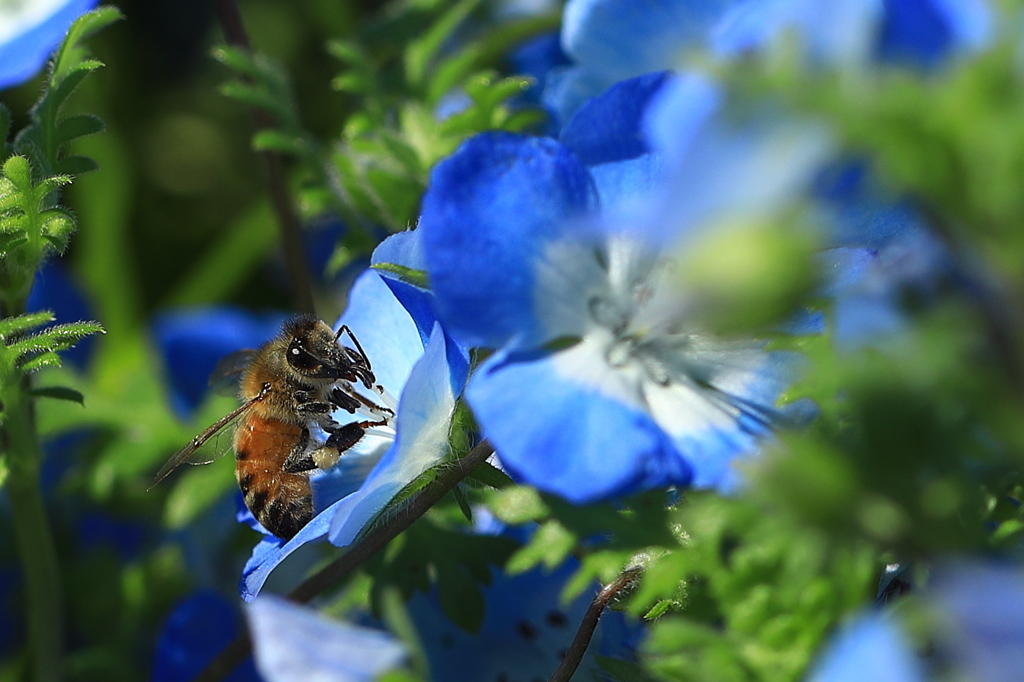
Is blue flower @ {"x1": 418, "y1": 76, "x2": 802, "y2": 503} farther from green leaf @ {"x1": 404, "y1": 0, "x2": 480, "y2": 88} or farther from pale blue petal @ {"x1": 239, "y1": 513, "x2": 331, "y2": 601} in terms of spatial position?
green leaf @ {"x1": 404, "y1": 0, "x2": 480, "y2": 88}

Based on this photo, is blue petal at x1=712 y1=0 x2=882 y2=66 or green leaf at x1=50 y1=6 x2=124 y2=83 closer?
blue petal at x1=712 y1=0 x2=882 y2=66

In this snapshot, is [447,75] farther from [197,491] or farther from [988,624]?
[988,624]

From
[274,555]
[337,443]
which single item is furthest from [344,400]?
[274,555]

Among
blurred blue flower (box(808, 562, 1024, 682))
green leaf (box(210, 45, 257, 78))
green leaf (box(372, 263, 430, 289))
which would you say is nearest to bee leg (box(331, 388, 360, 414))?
green leaf (box(372, 263, 430, 289))

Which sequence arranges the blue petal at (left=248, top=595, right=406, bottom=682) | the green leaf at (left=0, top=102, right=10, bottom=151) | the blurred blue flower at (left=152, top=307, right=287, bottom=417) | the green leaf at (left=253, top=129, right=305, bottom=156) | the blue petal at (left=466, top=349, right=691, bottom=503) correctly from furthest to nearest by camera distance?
the blurred blue flower at (left=152, top=307, right=287, bottom=417), the green leaf at (left=253, top=129, right=305, bottom=156), the green leaf at (left=0, top=102, right=10, bottom=151), the blue petal at (left=466, top=349, right=691, bottom=503), the blue petal at (left=248, top=595, right=406, bottom=682)

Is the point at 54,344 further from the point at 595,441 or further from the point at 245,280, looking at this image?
the point at 245,280

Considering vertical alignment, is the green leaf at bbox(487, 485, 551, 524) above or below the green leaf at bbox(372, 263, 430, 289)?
below

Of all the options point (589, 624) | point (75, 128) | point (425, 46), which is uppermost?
point (75, 128)
